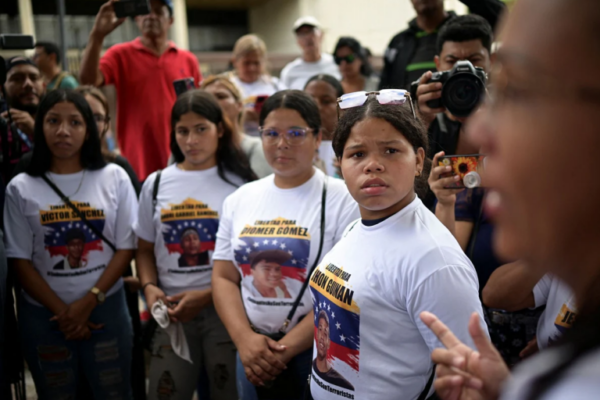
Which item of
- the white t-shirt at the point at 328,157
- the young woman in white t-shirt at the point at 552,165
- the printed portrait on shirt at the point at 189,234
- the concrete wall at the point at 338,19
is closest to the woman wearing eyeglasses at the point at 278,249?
the printed portrait on shirt at the point at 189,234

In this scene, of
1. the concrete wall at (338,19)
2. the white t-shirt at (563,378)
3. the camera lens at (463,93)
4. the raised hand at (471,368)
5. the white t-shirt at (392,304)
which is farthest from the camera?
the concrete wall at (338,19)

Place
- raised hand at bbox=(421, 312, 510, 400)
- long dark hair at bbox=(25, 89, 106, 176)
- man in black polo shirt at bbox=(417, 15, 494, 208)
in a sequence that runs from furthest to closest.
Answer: long dark hair at bbox=(25, 89, 106, 176), man in black polo shirt at bbox=(417, 15, 494, 208), raised hand at bbox=(421, 312, 510, 400)

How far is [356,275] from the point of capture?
1.62 metres

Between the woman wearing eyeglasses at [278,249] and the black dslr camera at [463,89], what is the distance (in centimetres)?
60

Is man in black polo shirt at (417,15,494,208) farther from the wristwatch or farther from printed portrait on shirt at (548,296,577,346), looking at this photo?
the wristwatch

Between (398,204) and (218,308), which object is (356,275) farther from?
(218,308)

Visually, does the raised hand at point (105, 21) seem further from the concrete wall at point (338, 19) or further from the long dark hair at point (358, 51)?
the concrete wall at point (338, 19)

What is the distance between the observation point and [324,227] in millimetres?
2264

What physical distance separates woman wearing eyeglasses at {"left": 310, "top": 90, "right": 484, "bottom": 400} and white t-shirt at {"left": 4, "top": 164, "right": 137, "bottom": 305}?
1539 mm

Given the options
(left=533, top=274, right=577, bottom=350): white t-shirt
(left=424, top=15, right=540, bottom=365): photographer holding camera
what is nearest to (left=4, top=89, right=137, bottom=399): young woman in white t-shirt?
(left=424, top=15, right=540, bottom=365): photographer holding camera

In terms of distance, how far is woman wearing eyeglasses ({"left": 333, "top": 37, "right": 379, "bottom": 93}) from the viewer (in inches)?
182

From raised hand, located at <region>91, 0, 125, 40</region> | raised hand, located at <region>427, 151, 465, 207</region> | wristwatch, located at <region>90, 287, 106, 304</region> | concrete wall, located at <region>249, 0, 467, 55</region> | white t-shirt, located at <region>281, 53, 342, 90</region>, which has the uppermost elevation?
concrete wall, located at <region>249, 0, 467, 55</region>

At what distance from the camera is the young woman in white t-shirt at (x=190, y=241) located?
272cm

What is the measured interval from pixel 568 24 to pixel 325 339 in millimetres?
1323
